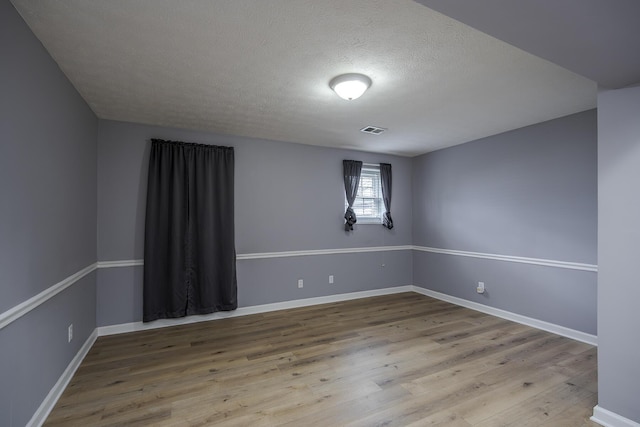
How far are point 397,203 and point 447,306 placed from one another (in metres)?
1.94

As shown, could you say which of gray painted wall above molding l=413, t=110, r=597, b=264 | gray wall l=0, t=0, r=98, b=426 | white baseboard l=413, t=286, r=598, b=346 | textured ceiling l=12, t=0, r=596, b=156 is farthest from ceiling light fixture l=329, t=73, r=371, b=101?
white baseboard l=413, t=286, r=598, b=346

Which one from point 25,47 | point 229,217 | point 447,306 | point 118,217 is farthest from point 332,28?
point 447,306

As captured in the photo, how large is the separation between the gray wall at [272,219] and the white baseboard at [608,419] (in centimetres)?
324

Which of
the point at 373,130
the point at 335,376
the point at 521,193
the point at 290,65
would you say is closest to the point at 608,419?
the point at 335,376

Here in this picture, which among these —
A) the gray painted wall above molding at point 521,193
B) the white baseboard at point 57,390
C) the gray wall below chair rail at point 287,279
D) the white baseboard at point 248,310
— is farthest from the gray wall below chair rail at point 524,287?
the white baseboard at point 57,390

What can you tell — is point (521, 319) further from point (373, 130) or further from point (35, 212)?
point (35, 212)

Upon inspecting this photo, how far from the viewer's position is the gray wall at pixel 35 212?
1.56 metres

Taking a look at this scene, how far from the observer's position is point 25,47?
5.71 feet

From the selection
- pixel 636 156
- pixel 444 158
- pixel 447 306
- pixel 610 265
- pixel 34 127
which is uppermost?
pixel 444 158

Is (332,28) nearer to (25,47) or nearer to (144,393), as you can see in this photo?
(25,47)

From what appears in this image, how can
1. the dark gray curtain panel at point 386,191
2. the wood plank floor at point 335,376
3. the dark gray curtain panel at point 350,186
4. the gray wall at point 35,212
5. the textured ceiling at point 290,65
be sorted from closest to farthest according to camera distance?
1. the gray wall at point 35,212
2. the textured ceiling at point 290,65
3. the wood plank floor at point 335,376
4. the dark gray curtain panel at point 350,186
5. the dark gray curtain panel at point 386,191

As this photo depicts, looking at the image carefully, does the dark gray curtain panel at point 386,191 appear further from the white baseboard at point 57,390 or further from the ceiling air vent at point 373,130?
the white baseboard at point 57,390

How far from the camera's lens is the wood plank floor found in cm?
200

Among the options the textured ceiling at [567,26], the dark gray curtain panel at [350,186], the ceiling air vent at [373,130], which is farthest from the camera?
the dark gray curtain panel at [350,186]
